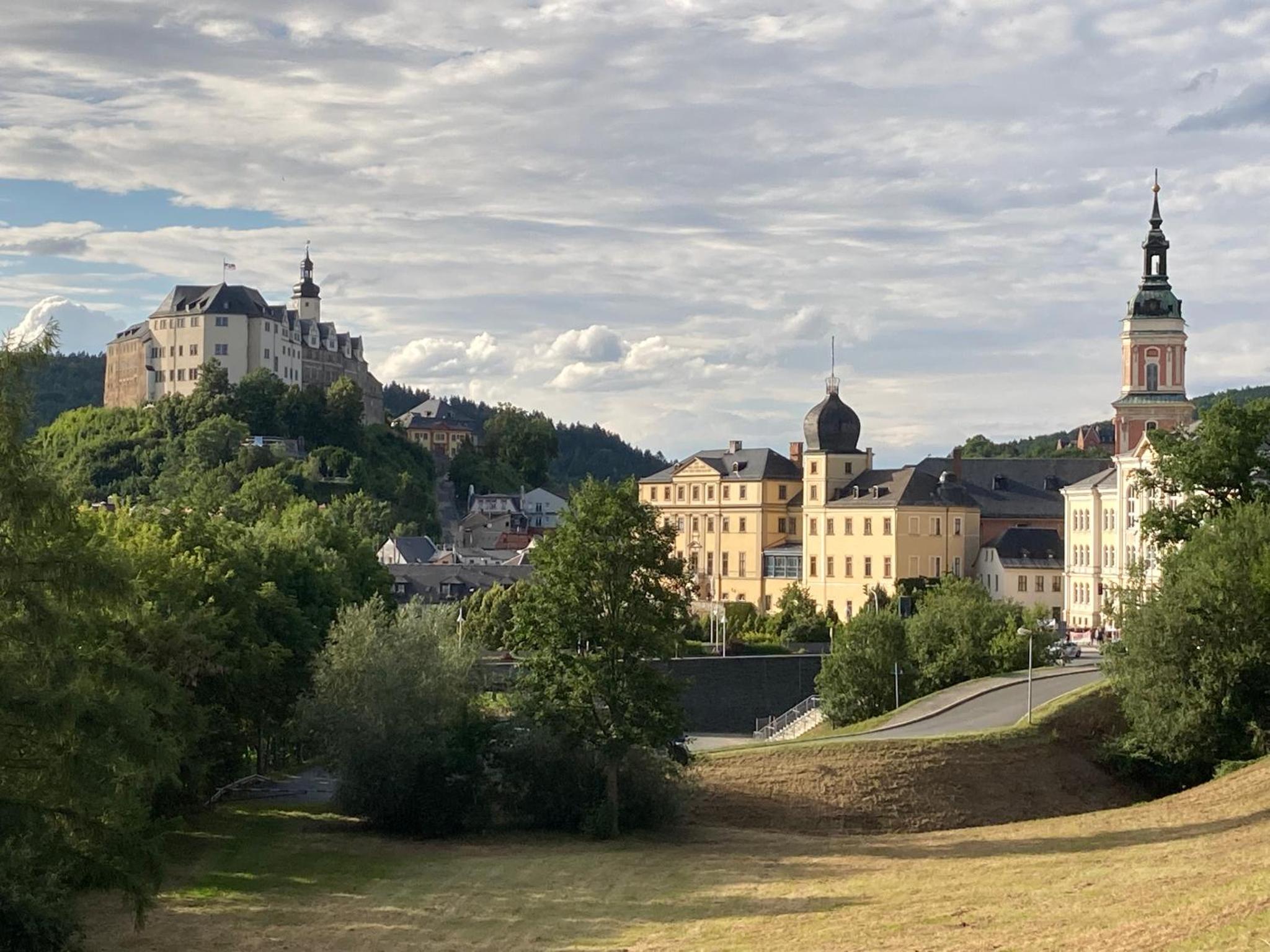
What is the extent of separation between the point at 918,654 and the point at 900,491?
4416 cm

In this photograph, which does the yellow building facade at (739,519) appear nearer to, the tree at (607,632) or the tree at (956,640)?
the tree at (956,640)

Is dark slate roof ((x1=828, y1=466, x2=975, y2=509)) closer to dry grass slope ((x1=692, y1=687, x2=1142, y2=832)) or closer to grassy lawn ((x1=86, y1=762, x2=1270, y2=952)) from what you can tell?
dry grass slope ((x1=692, y1=687, x2=1142, y2=832))

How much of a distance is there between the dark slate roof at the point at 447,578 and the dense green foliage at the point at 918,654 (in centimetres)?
4379

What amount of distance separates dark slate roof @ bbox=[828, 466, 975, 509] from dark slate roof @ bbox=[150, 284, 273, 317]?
6960 centimetres

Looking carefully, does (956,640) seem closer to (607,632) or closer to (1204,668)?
(1204,668)

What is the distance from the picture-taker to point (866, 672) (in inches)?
2500

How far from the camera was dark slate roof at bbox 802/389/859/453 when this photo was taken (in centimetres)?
11175

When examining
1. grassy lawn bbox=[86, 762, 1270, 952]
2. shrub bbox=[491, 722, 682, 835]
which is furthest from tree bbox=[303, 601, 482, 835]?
grassy lawn bbox=[86, 762, 1270, 952]

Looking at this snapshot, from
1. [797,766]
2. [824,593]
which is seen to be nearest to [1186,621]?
[797,766]

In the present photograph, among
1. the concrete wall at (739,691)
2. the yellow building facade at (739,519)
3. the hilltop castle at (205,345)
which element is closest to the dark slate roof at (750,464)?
the yellow building facade at (739,519)

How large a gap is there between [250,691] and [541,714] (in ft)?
24.6

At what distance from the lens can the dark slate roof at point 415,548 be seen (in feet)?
423

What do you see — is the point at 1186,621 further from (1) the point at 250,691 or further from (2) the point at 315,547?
(2) the point at 315,547

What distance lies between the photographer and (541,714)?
42.0 m
